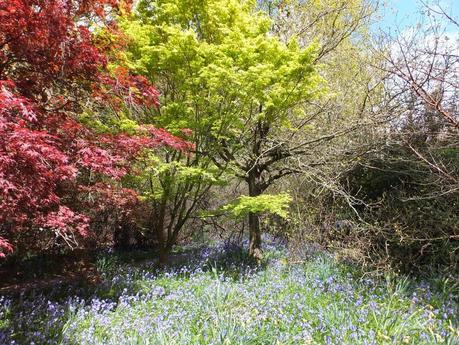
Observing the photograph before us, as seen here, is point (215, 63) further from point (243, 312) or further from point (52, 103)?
point (243, 312)

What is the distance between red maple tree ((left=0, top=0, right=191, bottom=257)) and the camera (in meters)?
3.42

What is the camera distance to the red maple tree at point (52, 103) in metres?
3.42

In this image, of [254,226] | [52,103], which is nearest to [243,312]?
[254,226]

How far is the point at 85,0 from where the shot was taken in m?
4.28

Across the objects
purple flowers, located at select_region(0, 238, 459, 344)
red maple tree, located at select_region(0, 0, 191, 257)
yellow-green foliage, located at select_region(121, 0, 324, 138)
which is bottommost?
purple flowers, located at select_region(0, 238, 459, 344)

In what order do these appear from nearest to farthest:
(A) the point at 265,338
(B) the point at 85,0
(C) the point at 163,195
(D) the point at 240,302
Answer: (A) the point at 265,338, (B) the point at 85,0, (D) the point at 240,302, (C) the point at 163,195

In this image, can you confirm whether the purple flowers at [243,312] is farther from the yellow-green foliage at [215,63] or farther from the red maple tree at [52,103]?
the yellow-green foliage at [215,63]

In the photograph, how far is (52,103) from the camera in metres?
5.51

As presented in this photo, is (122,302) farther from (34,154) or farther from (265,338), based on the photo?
(34,154)

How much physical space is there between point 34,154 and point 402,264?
5.50 meters

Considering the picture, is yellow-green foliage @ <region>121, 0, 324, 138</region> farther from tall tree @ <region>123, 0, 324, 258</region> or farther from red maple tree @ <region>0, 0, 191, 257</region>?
red maple tree @ <region>0, 0, 191, 257</region>

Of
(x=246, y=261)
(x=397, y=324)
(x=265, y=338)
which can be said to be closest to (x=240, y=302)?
(x=265, y=338)

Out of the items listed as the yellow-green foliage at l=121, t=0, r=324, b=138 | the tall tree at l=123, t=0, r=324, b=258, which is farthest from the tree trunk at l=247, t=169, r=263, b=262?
the yellow-green foliage at l=121, t=0, r=324, b=138

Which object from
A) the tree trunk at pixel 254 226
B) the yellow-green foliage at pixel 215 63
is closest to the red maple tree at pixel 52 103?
the yellow-green foliage at pixel 215 63
